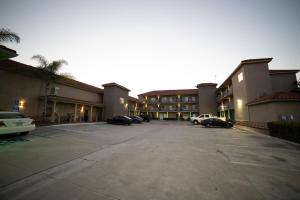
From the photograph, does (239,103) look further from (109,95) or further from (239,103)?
(109,95)

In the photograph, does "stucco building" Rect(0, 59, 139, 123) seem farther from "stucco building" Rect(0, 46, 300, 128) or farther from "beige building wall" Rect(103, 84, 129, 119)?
"beige building wall" Rect(103, 84, 129, 119)

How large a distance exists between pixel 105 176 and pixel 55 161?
235 centimetres

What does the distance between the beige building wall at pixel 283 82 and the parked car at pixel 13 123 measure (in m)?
30.6

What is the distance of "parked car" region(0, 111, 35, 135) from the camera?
24.4ft

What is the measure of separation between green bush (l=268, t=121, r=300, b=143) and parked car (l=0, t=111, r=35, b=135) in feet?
61.1

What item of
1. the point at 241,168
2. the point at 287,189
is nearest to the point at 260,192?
the point at 287,189

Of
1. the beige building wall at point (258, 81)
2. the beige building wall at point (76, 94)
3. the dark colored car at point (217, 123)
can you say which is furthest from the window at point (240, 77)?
the beige building wall at point (76, 94)

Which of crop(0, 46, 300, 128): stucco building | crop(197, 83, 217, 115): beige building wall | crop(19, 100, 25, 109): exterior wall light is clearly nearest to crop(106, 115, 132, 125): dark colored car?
crop(0, 46, 300, 128): stucco building

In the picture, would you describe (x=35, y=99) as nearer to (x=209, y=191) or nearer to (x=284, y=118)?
(x=209, y=191)

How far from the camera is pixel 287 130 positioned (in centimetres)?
1064

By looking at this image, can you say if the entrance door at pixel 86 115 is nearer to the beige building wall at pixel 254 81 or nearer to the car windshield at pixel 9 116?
the car windshield at pixel 9 116

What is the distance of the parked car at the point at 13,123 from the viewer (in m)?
7.44

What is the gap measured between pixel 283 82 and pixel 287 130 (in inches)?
624

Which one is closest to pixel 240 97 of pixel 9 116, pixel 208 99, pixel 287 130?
pixel 287 130
